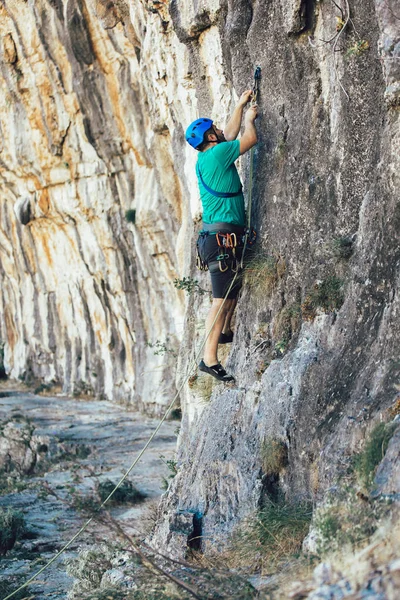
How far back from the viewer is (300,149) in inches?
292

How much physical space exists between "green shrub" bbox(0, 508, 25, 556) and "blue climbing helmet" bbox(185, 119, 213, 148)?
6081 mm

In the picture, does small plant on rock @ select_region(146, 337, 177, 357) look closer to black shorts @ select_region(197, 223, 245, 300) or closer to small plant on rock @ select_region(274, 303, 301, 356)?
black shorts @ select_region(197, 223, 245, 300)

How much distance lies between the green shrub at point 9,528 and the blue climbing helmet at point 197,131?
19.9 feet

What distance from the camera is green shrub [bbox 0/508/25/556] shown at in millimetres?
10938

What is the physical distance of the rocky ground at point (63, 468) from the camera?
34.5ft

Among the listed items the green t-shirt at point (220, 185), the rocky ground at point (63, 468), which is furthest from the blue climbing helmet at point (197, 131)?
the rocky ground at point (63, 468)

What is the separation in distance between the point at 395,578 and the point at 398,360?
6.93ft

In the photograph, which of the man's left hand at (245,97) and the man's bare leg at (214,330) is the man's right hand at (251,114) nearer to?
the man's left hand at (245,97)

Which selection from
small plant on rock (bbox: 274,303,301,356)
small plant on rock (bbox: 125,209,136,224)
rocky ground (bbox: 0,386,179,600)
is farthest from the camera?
small plant on rock (bbox: 125,209,136,224)

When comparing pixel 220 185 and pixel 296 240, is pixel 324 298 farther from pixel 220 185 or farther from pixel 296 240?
pixel 220 185

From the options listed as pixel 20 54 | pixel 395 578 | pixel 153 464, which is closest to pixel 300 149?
pixel 395 578

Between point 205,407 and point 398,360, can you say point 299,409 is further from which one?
point 205,407

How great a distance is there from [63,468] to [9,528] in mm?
6066

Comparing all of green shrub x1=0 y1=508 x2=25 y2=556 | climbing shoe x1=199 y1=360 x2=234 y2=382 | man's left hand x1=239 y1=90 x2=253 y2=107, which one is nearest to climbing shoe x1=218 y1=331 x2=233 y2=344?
climbing shoe x1=199 y1=360 x2=234 y2=382
